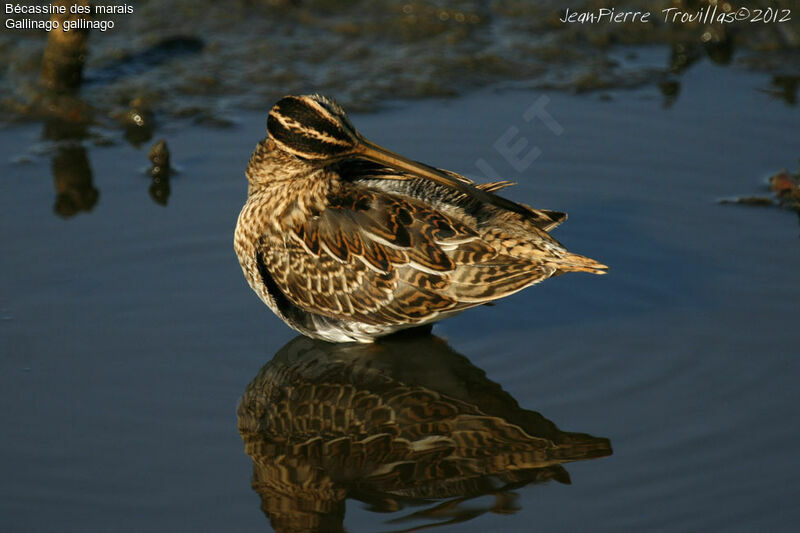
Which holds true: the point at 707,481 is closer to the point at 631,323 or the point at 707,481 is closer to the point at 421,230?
the point at 631,323

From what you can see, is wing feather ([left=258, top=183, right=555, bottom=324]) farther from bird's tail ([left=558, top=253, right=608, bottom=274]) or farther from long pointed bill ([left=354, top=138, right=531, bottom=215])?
long pointed bill ([left=354, top=138, right=531, bottom=215])

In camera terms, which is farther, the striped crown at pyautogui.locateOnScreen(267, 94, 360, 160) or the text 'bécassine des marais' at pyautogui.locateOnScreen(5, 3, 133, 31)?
the text 'bécassine des marais' at pyautogui.locateOnScreen(5, 3, 133, 31)

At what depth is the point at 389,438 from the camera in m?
6.91

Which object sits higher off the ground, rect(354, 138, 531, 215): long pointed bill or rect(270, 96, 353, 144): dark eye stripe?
rect(270, 96, 353, 144): dark eye stripe

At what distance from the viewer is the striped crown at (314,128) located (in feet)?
24.4

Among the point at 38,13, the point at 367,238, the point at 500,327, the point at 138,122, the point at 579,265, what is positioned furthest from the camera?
the point at 38,13

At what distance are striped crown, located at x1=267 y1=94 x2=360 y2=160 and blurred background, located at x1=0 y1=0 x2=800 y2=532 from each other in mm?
1515

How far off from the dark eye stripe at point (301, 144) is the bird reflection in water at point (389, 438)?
150cm

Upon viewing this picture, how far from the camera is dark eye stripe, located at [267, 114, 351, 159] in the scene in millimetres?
7536

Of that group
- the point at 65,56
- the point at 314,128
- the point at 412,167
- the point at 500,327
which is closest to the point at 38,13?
the point at 65,56

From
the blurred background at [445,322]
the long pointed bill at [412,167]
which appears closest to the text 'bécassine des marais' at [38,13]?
the blurred background at [445,322]

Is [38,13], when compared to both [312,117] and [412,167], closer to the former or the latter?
[312,117]

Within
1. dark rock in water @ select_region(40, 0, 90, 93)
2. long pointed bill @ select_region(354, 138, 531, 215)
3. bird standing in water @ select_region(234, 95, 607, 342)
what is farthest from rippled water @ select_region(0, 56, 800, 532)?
long pointed bill @ select_region(354, 138, 531, 215)

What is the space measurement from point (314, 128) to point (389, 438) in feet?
7.37
